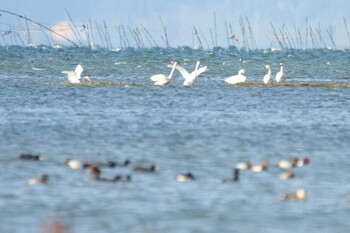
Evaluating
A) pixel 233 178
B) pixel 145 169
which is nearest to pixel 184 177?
pixel 233 178

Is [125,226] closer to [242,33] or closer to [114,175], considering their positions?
[114,175]

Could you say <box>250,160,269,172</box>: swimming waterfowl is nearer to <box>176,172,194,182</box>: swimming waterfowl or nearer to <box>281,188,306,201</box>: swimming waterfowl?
<box>176,172,194,182</box>: swimming waterfowl

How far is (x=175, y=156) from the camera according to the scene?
20.3 m

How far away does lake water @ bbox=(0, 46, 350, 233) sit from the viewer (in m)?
14.2

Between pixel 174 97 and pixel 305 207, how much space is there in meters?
21.2

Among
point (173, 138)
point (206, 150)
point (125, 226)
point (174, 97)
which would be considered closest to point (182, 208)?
point (125, 226)

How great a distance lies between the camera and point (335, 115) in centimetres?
2962

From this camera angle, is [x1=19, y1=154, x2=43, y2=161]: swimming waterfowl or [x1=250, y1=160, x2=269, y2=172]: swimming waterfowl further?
[x1=19, y1=154, x2=43, y2=161]: swimming waterfowl

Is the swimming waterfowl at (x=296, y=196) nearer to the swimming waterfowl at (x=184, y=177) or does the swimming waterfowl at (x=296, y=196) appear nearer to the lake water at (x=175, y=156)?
the lake water at (x=175, y=156)

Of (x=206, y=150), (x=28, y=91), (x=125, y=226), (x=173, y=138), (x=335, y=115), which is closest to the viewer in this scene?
(x=125, y=226)

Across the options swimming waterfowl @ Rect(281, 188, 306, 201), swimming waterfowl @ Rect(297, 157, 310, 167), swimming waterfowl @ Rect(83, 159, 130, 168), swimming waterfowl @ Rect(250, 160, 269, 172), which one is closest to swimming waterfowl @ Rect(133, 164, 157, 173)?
swimming waterfowl @ Rect(83, 159, 130, 168)

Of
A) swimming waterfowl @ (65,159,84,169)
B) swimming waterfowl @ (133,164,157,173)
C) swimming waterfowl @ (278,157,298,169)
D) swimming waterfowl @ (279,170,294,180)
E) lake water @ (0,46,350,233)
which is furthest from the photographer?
swimming waterfowl @ (278,157,298,169)

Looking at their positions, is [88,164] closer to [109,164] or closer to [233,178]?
[109,164]

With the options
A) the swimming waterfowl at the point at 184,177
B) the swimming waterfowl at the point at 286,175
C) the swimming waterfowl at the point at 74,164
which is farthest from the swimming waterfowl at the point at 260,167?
the swimming waterfowl at the point at 74,164
